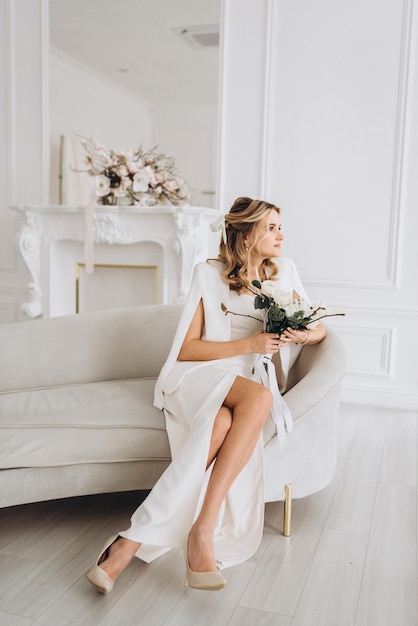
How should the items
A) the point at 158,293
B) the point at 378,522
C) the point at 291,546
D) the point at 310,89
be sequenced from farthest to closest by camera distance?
the point at 158,293
the point at 310,89
the point at 378,522
the point at 291,546

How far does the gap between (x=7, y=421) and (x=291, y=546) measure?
112 centimetres

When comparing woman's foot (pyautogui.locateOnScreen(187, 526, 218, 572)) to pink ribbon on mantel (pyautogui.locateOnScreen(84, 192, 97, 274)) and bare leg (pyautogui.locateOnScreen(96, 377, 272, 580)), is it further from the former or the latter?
pink ribbon on mantel (pyautogui.locateOnScreen(84, 192, 97, 274))

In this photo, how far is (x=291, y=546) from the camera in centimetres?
219

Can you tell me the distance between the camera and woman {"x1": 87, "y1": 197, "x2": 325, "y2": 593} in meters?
1.91

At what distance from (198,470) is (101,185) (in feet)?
8.88

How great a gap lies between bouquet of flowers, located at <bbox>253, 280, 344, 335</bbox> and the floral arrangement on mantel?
85.0 inches

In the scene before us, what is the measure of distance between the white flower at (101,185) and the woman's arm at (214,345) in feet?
6.85

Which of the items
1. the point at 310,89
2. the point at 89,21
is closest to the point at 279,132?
the point at 310,89

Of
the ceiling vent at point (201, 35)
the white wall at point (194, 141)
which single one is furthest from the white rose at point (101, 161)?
the ceiling vent at point (201, 35)

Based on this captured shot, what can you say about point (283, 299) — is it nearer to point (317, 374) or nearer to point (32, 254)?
point (317, 374)

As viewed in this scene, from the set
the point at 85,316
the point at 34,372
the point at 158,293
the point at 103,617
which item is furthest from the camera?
the point at 158,293

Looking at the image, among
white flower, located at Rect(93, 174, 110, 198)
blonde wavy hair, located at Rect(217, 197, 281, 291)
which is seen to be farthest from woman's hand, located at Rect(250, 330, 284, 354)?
white flower, located at Rect(93, 174, 110, 198)

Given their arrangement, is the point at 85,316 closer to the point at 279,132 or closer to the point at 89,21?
the point at 279,132

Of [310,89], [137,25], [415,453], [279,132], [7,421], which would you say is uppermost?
[137,25]
